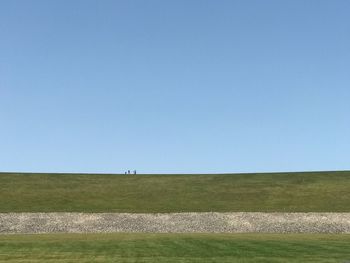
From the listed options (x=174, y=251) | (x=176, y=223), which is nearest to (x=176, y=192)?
(x=176, y=223)

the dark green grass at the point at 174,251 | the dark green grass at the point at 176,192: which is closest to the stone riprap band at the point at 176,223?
the dark green grass at the point at 176,192

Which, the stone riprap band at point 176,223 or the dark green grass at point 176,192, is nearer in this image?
the stone riprap band at point 176,223

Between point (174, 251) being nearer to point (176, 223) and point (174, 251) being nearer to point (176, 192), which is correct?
point (176, 223)

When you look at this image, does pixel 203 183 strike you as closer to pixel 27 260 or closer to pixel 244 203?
pixel 244 203

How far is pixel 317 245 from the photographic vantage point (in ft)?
117

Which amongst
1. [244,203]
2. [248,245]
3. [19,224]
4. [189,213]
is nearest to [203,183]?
[244,203]

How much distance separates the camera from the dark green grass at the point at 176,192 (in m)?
65.5

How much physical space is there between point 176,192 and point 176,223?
1968cm

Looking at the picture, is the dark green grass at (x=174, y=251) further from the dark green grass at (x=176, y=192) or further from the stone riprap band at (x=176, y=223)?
the dark green grass at (x=176, y=192)

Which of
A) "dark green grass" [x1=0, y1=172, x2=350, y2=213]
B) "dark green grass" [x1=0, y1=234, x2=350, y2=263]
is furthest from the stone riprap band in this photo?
"dark green grass" [x1=0, y1=234, x2=350, y2=263]

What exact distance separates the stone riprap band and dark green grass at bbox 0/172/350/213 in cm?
405

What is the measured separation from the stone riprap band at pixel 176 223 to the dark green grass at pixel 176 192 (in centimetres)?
405

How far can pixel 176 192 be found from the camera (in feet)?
250

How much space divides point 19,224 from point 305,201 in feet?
113
